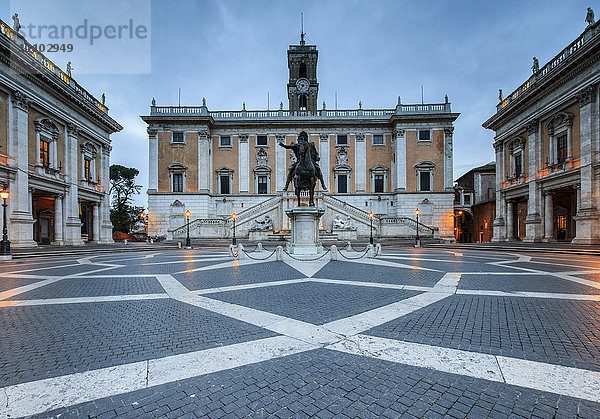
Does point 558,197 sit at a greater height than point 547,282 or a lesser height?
greater

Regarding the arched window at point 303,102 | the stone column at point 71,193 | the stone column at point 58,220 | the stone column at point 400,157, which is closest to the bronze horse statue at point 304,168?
the stone column at point 71,193

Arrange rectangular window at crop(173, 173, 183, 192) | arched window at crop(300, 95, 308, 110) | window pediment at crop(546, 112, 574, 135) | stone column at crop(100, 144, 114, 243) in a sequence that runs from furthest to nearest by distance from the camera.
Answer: arched window at crop(300, 95, 308, 110), rectangular window at crop(173, 173, 183, 192), stone column at crop(100, 144, 114, 243), window pediment at crop(546, 112, 574, 135)

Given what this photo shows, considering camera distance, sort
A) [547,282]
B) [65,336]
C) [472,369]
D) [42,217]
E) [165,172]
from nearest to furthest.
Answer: [472,369]
[65,336]
[547,282]
[42,217]
[165,172]

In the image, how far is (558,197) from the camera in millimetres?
27750

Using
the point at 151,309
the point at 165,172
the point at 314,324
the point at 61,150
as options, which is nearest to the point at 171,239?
the point at 165,172

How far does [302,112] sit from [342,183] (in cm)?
1212

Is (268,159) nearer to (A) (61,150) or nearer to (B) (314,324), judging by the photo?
(A) (61,150)

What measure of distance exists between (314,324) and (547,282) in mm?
7435

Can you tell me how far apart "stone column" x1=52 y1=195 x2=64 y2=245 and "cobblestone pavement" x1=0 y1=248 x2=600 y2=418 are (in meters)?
22.9

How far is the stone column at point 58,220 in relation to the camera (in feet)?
80.1

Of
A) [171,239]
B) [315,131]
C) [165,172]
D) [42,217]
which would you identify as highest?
[315,131]

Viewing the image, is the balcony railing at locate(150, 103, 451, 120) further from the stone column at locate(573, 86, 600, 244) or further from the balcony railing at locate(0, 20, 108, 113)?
the stone column at locate(573, 86, 600, 244)

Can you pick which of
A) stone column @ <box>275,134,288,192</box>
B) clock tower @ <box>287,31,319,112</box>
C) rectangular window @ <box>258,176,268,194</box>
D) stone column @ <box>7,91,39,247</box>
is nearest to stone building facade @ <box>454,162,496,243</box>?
stone column @ <box>275,134,288,192</box>

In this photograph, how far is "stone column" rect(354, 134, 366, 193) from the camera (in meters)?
38.9
